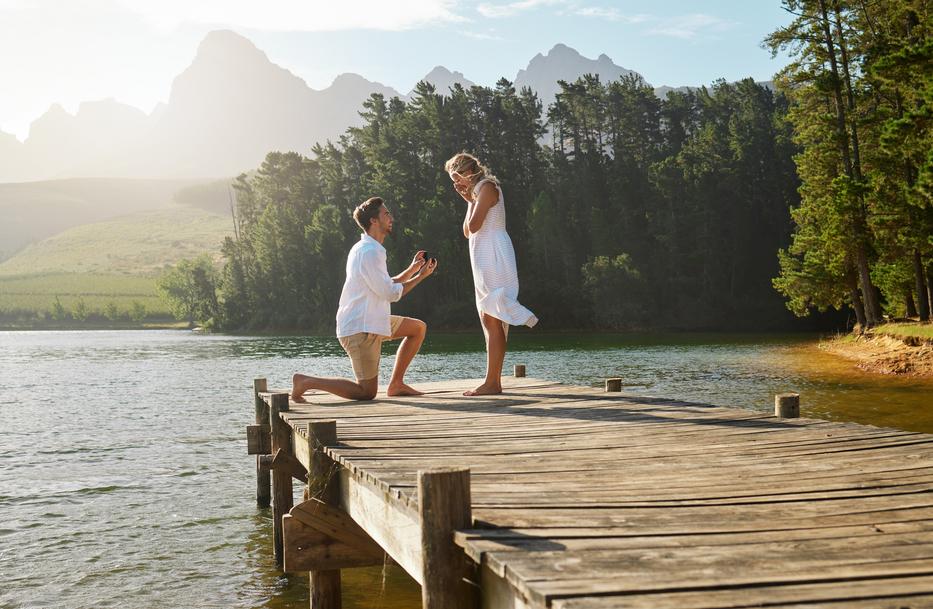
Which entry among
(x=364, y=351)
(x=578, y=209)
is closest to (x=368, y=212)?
(x=364, y=351)

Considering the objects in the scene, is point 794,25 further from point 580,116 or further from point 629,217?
point 580,116

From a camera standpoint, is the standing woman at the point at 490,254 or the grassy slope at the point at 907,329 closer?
the standing woman at the point at 490,254

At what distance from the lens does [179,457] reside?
1568cm

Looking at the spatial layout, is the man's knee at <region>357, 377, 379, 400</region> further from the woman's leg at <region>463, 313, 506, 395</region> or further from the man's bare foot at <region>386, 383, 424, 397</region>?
the woman's leg at <region>463, 313, 506, 395</region>

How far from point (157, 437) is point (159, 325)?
120m

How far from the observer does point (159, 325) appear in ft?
430

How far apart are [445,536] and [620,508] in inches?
34.9

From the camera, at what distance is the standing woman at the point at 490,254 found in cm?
880

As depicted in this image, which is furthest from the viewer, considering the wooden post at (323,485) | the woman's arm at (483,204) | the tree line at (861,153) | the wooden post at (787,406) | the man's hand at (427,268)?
the tree line at (861,153)

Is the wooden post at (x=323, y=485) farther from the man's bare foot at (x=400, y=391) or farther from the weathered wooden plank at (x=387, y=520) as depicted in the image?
the man's bare foot at (x=400, y=391)

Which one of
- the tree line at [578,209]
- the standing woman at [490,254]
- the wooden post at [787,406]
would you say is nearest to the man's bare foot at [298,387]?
the standing woman at [490,254]

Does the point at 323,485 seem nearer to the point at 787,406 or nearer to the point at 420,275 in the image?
the point at 420,275

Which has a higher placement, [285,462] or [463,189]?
[463,189]

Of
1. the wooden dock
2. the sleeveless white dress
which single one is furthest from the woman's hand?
the wooden dock
